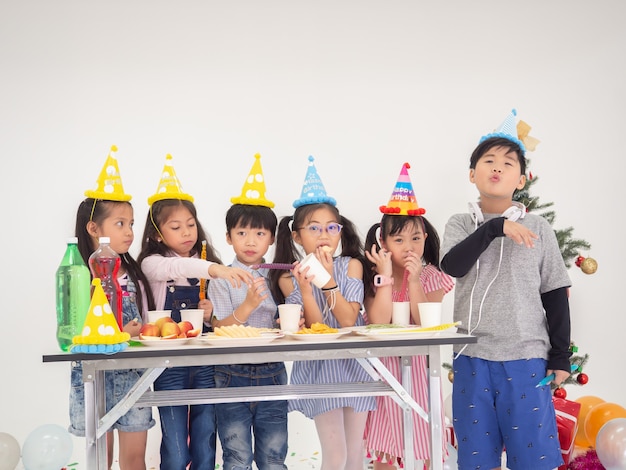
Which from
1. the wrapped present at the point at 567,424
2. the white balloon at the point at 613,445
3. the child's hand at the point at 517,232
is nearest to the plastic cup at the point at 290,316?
the child's hand at the point at 517,232

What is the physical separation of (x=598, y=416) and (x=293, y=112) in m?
2.42

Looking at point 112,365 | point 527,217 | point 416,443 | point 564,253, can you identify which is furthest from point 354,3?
point 112,365

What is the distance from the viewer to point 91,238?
2.50 metres

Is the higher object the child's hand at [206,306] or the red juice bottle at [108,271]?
the red juice bottle at [108,271]

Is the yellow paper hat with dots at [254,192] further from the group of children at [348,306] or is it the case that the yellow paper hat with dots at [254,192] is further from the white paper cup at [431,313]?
the white paper cup at [431,313]

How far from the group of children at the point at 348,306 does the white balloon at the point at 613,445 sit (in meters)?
0.84

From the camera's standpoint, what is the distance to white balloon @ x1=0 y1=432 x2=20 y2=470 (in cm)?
306

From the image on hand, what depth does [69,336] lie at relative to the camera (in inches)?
76.9

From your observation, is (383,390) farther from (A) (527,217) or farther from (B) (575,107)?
(B) (575,107)

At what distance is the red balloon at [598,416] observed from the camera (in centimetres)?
332

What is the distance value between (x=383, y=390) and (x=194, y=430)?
71 cm

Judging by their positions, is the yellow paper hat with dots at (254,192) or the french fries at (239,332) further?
the yellow paper hat with dots at (254,192)

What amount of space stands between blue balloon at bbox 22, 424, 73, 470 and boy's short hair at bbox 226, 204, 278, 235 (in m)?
1.40

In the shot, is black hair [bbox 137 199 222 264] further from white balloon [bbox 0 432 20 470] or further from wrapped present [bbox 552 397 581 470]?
wrapped present [bbox 552 397 581 470]
